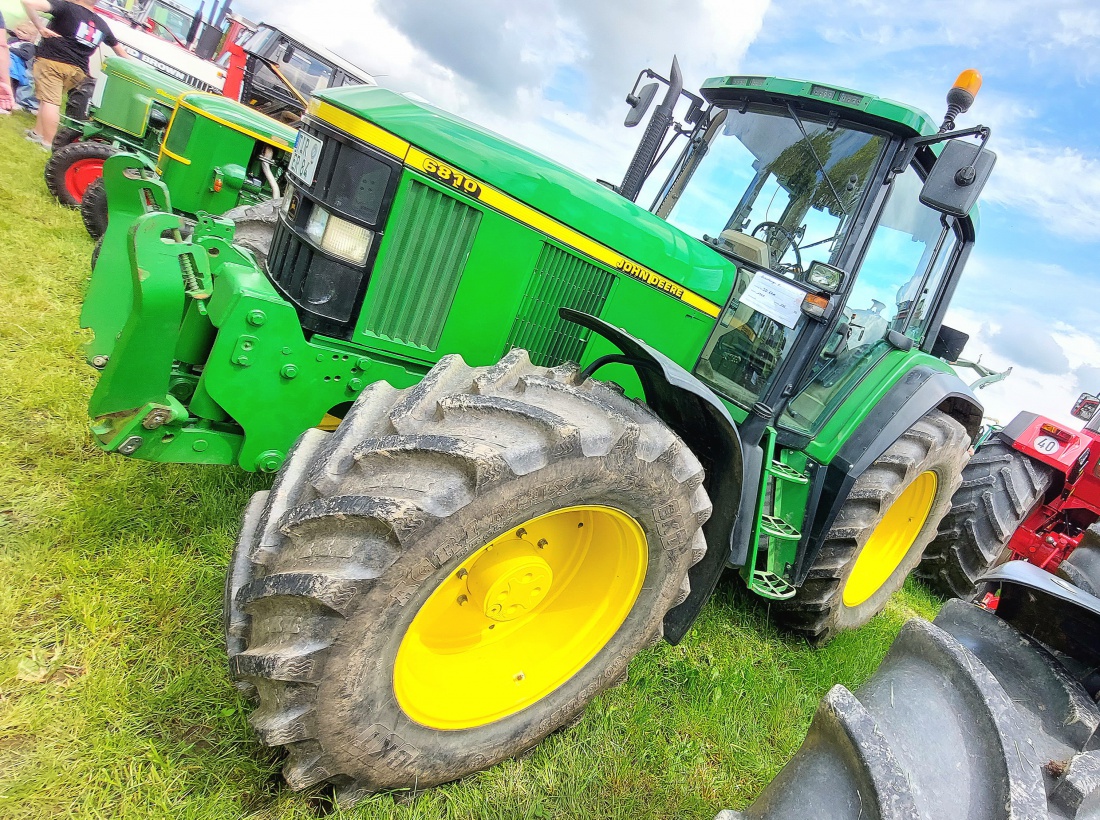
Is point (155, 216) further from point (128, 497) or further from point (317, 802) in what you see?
point (317, 802)

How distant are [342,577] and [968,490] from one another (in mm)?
4241

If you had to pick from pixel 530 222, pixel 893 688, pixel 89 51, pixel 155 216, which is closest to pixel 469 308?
pixel 530 222

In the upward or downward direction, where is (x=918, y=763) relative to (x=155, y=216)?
downward

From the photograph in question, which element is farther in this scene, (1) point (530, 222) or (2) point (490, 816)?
(1) point (530, 222)

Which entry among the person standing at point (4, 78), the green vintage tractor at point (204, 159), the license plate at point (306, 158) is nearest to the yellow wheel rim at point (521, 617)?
the license plate at point (306, 158)

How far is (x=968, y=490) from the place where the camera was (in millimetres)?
4336

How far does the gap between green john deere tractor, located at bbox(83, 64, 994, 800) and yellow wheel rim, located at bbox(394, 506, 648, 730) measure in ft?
0.03

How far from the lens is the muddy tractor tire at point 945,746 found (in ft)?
4.06

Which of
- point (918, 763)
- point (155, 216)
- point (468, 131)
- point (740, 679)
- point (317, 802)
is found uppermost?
point (468, 131)

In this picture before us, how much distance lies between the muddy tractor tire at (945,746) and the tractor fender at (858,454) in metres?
1.33

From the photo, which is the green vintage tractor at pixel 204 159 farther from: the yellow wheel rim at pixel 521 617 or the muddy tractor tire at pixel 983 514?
the muddy tractor tire at pixel 983 514

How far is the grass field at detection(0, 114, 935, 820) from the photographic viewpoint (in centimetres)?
179

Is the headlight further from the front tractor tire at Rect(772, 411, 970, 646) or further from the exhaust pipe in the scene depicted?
the front tractor tire at Rect(772, 411, 970, 646)

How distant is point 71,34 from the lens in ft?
25.4
